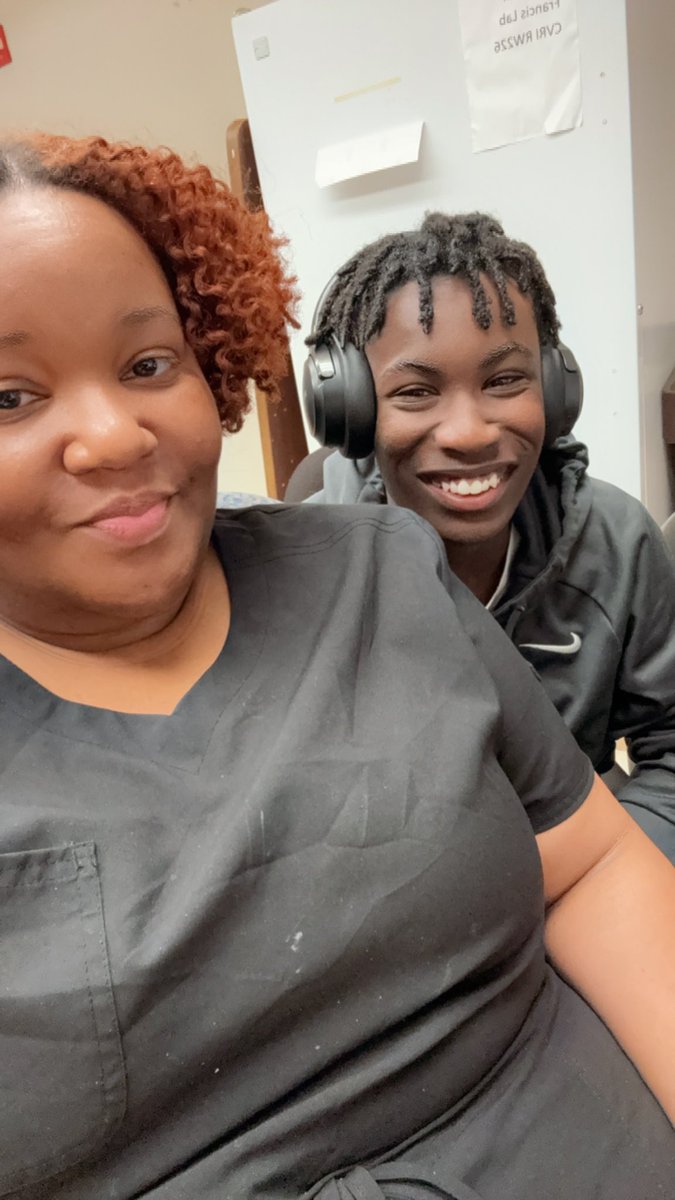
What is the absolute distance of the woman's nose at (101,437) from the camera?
463 mm

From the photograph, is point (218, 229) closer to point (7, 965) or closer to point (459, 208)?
point (7, 965)

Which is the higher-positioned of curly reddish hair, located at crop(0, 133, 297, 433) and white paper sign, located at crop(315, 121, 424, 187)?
white paper sign, located at crop(315, 121, 424, 187)

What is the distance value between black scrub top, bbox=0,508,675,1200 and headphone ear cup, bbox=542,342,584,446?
0.37 m

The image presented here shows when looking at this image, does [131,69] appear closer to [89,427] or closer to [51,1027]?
[89,427]

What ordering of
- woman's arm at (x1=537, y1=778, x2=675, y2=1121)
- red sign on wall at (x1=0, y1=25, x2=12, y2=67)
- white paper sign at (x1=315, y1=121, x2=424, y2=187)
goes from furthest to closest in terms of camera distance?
red sign on wall at (x1=0, y1=25, x2=12, y2=67), white paper sign at (x1=315, y1=121, x2=424, y2=187), woman's arm at (x1=537, y1=778, x2=675, y2=1121)

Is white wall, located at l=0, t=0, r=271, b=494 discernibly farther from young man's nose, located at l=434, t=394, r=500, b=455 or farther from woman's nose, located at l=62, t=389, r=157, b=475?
woman's nose, located at l=62, t=389, r=157, b=475

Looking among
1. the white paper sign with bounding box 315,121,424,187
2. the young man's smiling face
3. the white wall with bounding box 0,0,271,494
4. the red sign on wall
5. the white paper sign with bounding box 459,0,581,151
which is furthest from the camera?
the red sign on wall

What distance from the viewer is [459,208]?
1.44m

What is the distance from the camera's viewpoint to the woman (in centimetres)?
45

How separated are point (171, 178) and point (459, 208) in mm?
993

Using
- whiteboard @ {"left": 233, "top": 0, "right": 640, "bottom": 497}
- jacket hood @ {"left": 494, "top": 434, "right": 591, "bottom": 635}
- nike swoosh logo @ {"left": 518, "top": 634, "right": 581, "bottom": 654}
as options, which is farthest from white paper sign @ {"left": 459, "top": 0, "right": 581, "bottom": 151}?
nike swoosh logo @ {"left": 518, "top": 634, "right": 581, "bottom": 654}

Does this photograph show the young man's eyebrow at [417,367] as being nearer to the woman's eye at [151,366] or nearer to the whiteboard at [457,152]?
the woman's eye at [151,366]

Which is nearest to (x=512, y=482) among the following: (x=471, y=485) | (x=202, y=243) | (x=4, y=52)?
(x=471, y=485)

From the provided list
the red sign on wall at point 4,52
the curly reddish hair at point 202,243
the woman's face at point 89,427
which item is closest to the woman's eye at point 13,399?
the woman's face at point 89,427
